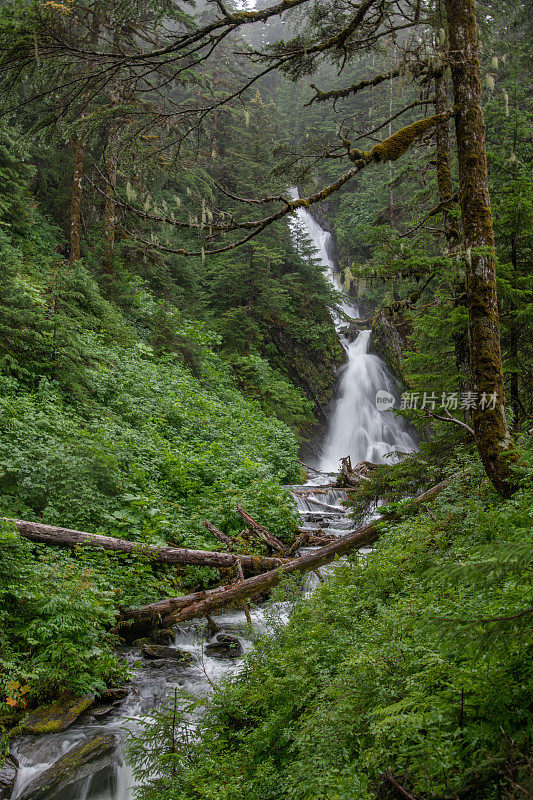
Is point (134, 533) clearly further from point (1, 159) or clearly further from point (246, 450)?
point (1, 159)

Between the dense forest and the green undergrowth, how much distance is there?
0.8 inches

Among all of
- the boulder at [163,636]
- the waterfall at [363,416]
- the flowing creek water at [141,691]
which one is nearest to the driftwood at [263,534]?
the flowing creek water at [141,691]

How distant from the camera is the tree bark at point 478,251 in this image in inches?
Result: 161

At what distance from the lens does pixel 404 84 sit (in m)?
4.86

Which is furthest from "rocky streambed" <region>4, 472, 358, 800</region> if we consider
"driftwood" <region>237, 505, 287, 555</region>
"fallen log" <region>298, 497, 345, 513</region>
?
"fallen log" <region>298, 497, 345, 513</region>

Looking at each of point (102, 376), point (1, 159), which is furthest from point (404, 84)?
point (1, 159)

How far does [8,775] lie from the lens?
3.84 meters

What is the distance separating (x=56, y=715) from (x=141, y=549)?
2.13 m

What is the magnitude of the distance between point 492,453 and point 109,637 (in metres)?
4.42

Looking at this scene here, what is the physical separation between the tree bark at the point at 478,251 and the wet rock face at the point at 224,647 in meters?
4.00

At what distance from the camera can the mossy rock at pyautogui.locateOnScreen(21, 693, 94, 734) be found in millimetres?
4277

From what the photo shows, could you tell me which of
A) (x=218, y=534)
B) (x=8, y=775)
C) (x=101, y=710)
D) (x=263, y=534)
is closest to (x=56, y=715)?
(x=101, y=710)

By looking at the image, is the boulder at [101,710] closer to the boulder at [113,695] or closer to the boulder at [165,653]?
the boulder at [113,695]

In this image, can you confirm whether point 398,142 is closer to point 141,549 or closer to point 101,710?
point 141,549
